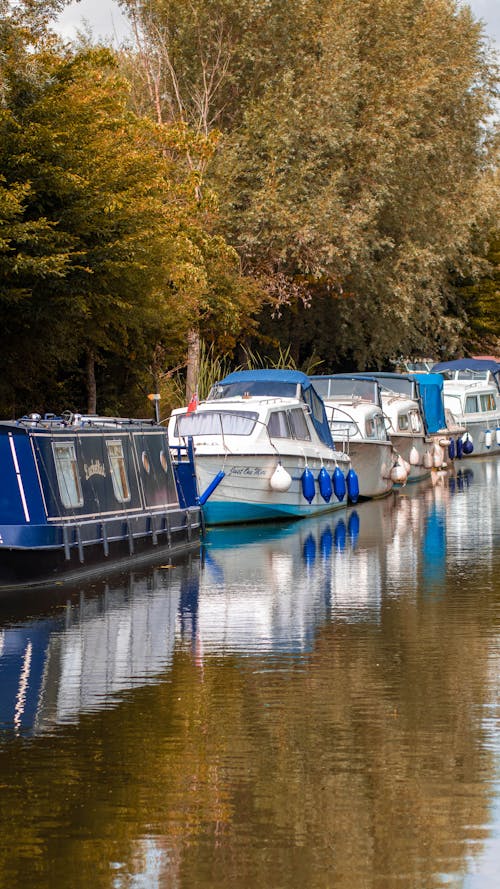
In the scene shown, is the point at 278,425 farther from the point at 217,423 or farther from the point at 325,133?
the point at 325,133

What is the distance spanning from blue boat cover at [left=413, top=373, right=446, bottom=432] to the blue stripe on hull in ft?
60.9

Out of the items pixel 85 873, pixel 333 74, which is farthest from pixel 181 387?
pixel 85 873

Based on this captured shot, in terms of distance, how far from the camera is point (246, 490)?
29.4m

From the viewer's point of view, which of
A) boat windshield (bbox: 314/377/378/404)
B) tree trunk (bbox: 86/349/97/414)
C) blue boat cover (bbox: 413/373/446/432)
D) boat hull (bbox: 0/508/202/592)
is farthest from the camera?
blue boat cover (bbox: 413/373/446/432)

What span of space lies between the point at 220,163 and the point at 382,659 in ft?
121

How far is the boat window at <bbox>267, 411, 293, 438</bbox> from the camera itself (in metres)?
30.5

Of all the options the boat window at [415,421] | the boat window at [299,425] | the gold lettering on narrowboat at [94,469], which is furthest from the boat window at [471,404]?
the gold lettering on narrowboat at [94,469]

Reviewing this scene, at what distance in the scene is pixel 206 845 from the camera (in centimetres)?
818

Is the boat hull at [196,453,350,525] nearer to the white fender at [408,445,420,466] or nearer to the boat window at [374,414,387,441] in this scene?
the boat window at [374,414,387,441]

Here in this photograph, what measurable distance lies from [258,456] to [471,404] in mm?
29694

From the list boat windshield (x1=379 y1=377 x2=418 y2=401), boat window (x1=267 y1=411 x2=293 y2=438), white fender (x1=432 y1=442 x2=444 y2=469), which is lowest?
white fender (x1=432 y1=442 x2=444 y2=469)

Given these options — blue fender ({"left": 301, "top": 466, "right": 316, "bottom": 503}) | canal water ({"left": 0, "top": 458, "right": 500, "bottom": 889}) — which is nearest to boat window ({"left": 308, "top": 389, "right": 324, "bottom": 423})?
blue fender ({"left": 301, "top": 466, "right": 316, "bottom": 503})

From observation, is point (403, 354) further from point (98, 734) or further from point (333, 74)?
point (98, 734)

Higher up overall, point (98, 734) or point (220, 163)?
point (220, 163)
